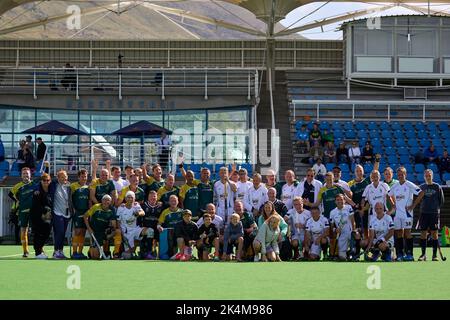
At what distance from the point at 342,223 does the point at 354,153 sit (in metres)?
14.5

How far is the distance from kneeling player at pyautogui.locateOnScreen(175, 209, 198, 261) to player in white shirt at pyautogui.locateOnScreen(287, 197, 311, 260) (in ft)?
6.77

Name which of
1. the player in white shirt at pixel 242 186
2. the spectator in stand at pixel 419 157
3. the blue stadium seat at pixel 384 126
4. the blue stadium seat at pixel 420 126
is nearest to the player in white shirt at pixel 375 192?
→ the player in white shirt at pixel 242 186

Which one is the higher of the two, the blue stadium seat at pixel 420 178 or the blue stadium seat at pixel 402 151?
the blue stadium seat at pixel 402 151

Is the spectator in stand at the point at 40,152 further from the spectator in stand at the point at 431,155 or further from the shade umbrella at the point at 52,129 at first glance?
the spectator in stand at the point at 431,155

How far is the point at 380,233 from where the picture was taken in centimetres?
2319

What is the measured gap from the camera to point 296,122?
4238cm

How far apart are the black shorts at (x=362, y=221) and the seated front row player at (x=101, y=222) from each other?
518 cm

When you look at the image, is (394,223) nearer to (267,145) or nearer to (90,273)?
(90,273)

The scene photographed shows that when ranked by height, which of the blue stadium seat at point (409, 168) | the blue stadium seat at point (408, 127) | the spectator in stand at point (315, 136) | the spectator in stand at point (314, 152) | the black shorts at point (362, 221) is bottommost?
the black shorts at point (362, 221)

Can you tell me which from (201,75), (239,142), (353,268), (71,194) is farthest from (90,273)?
(201,75)

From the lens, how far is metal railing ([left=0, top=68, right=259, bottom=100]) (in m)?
42.2

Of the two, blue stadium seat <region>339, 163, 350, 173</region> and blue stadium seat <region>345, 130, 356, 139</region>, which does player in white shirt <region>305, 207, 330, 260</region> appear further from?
blue stadium seat <region>345, 130, 356, 139</region>

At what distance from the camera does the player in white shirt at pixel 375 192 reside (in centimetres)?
2384
